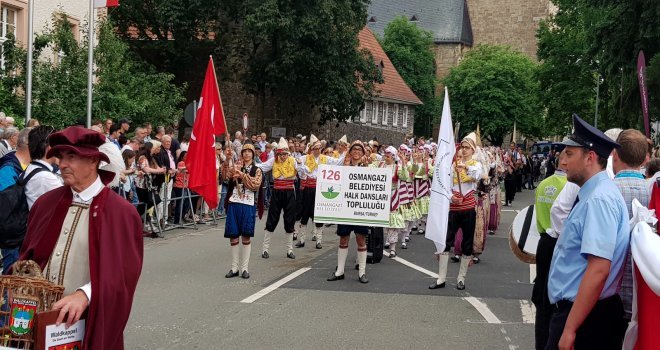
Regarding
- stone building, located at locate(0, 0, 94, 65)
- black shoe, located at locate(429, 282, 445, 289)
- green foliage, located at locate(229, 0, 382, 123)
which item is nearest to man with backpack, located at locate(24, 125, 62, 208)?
black shoe, located at locate(429, 282, 445, 289)

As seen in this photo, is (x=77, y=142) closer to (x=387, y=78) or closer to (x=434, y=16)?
(x=387, y=78)

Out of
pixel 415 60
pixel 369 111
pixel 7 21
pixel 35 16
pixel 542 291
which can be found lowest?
pixel 542 291

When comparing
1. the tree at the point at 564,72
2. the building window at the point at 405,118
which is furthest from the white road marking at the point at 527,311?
the building window at the point at 405,118

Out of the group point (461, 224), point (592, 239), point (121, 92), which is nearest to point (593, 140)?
point (592, 239)

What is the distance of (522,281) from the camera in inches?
484

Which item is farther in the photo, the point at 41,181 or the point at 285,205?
the point at 285,205

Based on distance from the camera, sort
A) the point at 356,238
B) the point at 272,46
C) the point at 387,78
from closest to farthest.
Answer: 1. the point at 356,238
2. the point at 272,46
3. the point at 387,78

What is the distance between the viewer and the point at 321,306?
983 centimetres

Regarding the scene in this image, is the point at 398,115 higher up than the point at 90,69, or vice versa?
the point at 90,69

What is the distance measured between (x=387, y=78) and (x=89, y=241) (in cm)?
6168

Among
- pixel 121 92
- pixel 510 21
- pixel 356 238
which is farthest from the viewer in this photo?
pixel 510 21

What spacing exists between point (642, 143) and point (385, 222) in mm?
7131

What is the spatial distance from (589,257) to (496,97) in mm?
69875

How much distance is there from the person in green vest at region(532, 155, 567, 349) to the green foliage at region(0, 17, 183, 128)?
1504cm
